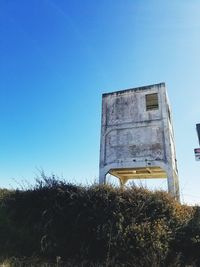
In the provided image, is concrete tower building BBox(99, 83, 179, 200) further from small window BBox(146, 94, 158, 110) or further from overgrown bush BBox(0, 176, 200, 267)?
overgrown bush BBox(0, 176, 200, 267)

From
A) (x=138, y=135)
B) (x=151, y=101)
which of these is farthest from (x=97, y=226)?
(x=151, y=101)

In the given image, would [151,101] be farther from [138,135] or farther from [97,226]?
[97,226]

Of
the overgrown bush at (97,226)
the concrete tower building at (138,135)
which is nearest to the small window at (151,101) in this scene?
the concrete tower building at (138,135)

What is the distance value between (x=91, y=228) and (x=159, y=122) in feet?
34.6

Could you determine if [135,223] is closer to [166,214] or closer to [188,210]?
[166,214]

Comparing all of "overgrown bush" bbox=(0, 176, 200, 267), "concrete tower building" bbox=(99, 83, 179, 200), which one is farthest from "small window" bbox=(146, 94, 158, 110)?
"overgrown bush" bbox=(0, 176, 200, 267)

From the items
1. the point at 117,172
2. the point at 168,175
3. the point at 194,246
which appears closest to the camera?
the point at 194,246

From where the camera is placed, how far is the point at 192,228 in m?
8.60

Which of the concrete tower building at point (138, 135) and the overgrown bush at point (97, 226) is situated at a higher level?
the concrete tower building at point (138, 135)

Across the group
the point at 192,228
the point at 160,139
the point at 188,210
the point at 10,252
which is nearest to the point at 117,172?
the point at 160,139

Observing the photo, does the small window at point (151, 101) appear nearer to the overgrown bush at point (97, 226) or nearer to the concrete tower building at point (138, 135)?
the concrete tower building at point (138, 135)

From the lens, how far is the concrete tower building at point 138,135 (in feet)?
54.0

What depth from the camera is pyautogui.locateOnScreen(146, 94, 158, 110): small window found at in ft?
58.3

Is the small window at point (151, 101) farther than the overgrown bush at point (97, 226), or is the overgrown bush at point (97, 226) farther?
the small window at point (151, 101)
